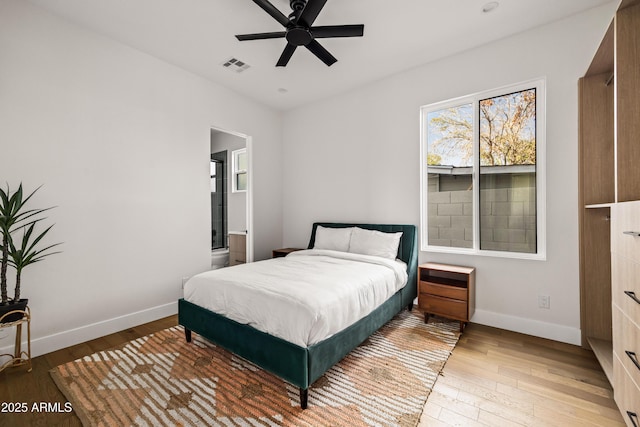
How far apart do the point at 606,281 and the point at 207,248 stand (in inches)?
155

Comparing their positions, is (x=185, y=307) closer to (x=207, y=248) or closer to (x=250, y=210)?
(x=207, y=248)

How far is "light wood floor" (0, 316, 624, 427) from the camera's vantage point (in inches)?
62.3

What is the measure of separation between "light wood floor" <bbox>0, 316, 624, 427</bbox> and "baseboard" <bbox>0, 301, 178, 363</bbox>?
0.08 meters

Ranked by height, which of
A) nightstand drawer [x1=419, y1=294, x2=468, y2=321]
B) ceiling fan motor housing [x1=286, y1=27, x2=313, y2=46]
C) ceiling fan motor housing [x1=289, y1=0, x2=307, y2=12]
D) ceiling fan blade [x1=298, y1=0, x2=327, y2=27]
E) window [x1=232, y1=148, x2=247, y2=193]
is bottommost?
nightstand drawer [x1=419, y1=294, x2=468, y2=321]

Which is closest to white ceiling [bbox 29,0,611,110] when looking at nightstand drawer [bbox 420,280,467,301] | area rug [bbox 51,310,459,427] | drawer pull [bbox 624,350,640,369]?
nightstand drawer [bbox 420,280,467,301]

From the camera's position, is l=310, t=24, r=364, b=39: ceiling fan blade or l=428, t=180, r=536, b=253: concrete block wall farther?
l=428, t=180, r=536, b=253: concrete block wall

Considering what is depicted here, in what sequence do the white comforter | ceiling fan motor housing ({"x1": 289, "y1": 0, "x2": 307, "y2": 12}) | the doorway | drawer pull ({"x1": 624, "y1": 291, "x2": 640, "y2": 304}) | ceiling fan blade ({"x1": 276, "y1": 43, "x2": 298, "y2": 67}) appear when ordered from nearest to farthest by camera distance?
drawer pull ({"x1": 624, "y1": 291, "x2": 640, "y2": 304})
the white comforter
ceiling fan motor housing ({"x1": 289, "y1": 0, "x2": 307, "y2": 12})
ceiling fan blade ({"x1": 276, "y1": 43, "x2": 298, "y2": 67})
the doorway

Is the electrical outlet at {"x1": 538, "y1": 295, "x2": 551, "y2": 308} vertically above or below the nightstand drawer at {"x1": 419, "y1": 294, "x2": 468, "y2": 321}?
above

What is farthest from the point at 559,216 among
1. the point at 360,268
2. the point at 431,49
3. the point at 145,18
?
the point at 145,18

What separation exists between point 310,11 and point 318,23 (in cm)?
68

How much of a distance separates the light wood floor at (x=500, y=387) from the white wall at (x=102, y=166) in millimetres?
539

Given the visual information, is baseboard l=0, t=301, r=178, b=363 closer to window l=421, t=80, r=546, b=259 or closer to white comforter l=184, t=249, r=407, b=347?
white comforter l=184, t=249, r=407, b=347

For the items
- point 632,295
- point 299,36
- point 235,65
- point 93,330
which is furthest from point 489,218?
point 93,330

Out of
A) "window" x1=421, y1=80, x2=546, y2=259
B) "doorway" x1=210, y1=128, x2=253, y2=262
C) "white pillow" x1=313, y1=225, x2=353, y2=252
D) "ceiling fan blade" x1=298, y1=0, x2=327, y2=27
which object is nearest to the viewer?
"ceiling fan blade" x1=298, y1=0, x2=327, y2=27
